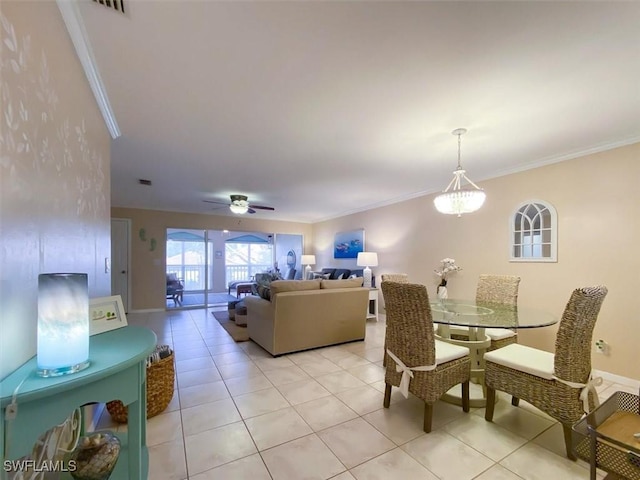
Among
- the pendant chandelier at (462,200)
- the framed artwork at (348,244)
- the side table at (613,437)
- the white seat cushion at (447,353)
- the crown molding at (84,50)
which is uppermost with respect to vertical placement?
the crown molding at (84,50)

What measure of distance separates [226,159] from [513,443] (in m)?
3.61

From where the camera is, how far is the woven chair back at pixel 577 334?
1.67 metres

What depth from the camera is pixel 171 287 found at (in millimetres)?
7137

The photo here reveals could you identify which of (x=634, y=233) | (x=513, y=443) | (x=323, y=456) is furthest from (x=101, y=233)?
(x=634, y=233)

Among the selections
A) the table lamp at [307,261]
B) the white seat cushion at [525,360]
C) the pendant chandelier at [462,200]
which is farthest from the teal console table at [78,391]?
the table lamp at [307,261]

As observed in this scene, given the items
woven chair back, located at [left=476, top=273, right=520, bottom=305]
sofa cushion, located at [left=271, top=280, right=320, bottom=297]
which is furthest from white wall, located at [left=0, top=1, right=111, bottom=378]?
woven chair back, located at [left=476, top=273, right=520, bottom=305]

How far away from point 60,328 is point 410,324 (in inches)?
75.7

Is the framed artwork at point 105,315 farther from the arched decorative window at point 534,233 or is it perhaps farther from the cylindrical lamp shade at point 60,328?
the arched decorative window at point 534,233

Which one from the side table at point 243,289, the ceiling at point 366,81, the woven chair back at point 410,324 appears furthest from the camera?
the side table at point 243,289

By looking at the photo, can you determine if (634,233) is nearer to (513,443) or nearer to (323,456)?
(513,443)

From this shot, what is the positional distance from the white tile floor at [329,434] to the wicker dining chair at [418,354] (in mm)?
228

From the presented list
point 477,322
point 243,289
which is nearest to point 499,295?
point 477,322

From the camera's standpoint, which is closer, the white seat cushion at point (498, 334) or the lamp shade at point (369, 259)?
the white seat cushion at point (498, 334)

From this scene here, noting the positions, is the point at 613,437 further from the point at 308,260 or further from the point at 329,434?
the point at 308,260
